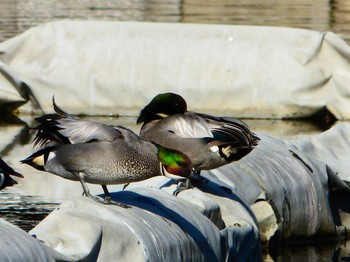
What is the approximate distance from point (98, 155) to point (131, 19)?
652 inches

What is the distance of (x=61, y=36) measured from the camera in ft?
43.2

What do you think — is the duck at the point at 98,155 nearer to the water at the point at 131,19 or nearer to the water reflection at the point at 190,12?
the water at the point at 131,19

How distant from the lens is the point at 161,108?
664 cm

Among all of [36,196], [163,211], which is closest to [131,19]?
[36,196]

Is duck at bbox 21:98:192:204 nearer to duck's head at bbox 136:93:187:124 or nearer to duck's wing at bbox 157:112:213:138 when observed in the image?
duck's wing at bbox 157:112:213:138

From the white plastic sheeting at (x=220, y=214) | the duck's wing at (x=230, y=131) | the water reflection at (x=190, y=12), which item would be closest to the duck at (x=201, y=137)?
the duck's wing at (x=230, y=131)

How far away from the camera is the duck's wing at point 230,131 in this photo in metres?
6.46

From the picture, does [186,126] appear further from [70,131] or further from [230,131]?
[70,131]

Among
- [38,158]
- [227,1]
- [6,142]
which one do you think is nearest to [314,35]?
[6,142]

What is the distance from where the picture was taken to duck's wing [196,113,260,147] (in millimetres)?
6457

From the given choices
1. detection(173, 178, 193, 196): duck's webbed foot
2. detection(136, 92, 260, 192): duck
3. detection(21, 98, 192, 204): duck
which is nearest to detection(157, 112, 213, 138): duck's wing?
detection(136, 92, 260, 192): duck

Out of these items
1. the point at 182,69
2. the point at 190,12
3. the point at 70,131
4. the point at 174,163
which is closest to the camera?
the point at 174,163

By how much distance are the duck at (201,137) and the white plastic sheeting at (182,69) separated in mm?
5841

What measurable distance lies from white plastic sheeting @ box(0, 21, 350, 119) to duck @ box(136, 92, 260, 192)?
5.84m
